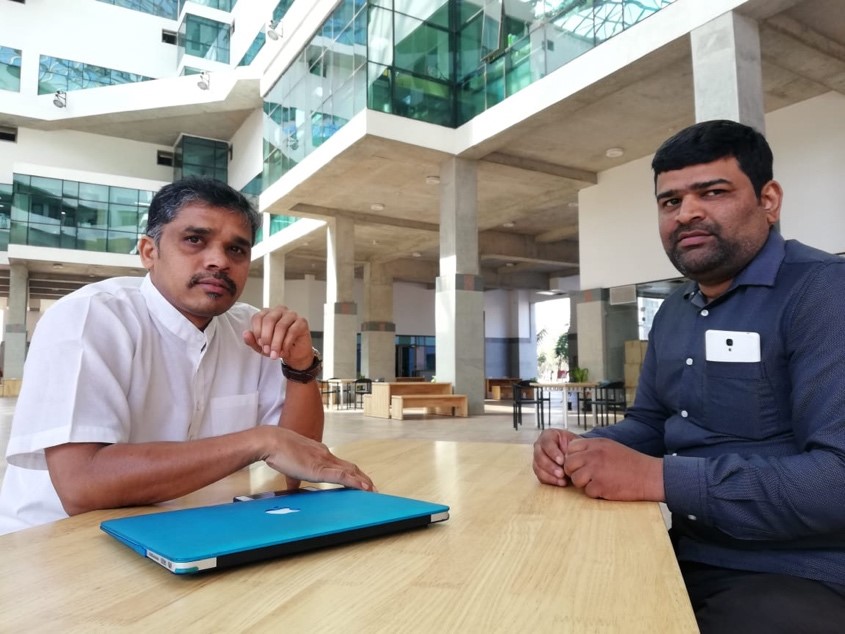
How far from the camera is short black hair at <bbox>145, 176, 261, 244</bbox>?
137 centimetres

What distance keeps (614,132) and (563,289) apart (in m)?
12.7

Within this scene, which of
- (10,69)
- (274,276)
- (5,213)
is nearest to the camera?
(274,276)

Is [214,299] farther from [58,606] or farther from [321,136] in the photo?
[321,136]

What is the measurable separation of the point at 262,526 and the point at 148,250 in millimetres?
900

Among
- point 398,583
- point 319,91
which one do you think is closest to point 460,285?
point 319,91

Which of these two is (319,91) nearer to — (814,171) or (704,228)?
(814,171)

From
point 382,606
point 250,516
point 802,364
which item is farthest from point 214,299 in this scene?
point 802,364

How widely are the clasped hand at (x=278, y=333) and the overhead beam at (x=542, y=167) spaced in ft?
30.2

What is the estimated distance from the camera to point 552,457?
1190 mm

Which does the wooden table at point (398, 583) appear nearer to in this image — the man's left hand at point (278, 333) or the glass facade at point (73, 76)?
the man's left hand at point (278, 333)

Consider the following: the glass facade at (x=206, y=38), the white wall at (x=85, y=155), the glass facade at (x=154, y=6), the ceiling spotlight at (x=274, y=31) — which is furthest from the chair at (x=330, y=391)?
the glass facade at (x=154, y=6)

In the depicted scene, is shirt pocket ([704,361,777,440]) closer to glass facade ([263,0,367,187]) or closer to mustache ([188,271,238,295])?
mustache ([188,271,238,295])

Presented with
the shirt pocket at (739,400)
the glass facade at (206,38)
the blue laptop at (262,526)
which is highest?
the glass facade at (206,38)

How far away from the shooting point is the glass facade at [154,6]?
23.2 meters
